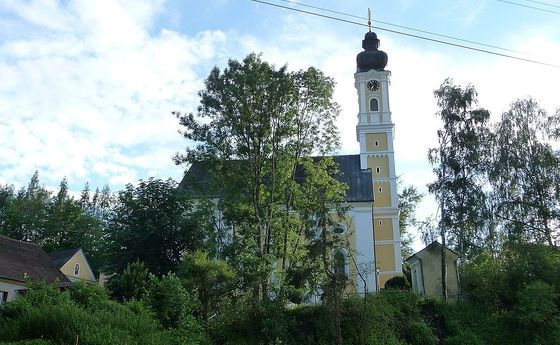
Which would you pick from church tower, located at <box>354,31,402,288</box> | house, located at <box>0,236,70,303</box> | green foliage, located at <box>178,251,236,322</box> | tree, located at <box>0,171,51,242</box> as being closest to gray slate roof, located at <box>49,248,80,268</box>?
house, located at <box>0,236,70,303</box>

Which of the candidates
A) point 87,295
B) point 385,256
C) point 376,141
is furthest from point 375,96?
point 87,295

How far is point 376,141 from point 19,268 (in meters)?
27.0

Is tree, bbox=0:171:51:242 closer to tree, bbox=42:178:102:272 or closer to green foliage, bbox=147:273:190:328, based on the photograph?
tree, bbox=42:178:102:272

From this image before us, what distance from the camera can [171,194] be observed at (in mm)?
31781

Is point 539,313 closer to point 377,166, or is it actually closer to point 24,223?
point 377,166

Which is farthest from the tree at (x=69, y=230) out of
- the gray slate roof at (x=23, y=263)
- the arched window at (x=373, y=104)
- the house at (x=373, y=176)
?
the arched window at (x=373, y=104)

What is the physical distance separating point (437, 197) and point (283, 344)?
1252cm

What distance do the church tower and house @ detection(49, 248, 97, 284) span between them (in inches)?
880

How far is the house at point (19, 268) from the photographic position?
1168 inches

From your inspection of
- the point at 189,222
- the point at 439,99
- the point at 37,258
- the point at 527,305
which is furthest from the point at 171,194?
the point at 527,305

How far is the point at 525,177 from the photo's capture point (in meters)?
28.1

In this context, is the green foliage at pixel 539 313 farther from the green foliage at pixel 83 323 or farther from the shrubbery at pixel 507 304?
the green foliage at pixel 83 323

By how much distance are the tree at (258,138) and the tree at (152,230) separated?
4484 millimetres

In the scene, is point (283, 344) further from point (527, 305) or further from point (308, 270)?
point (527, 305)
